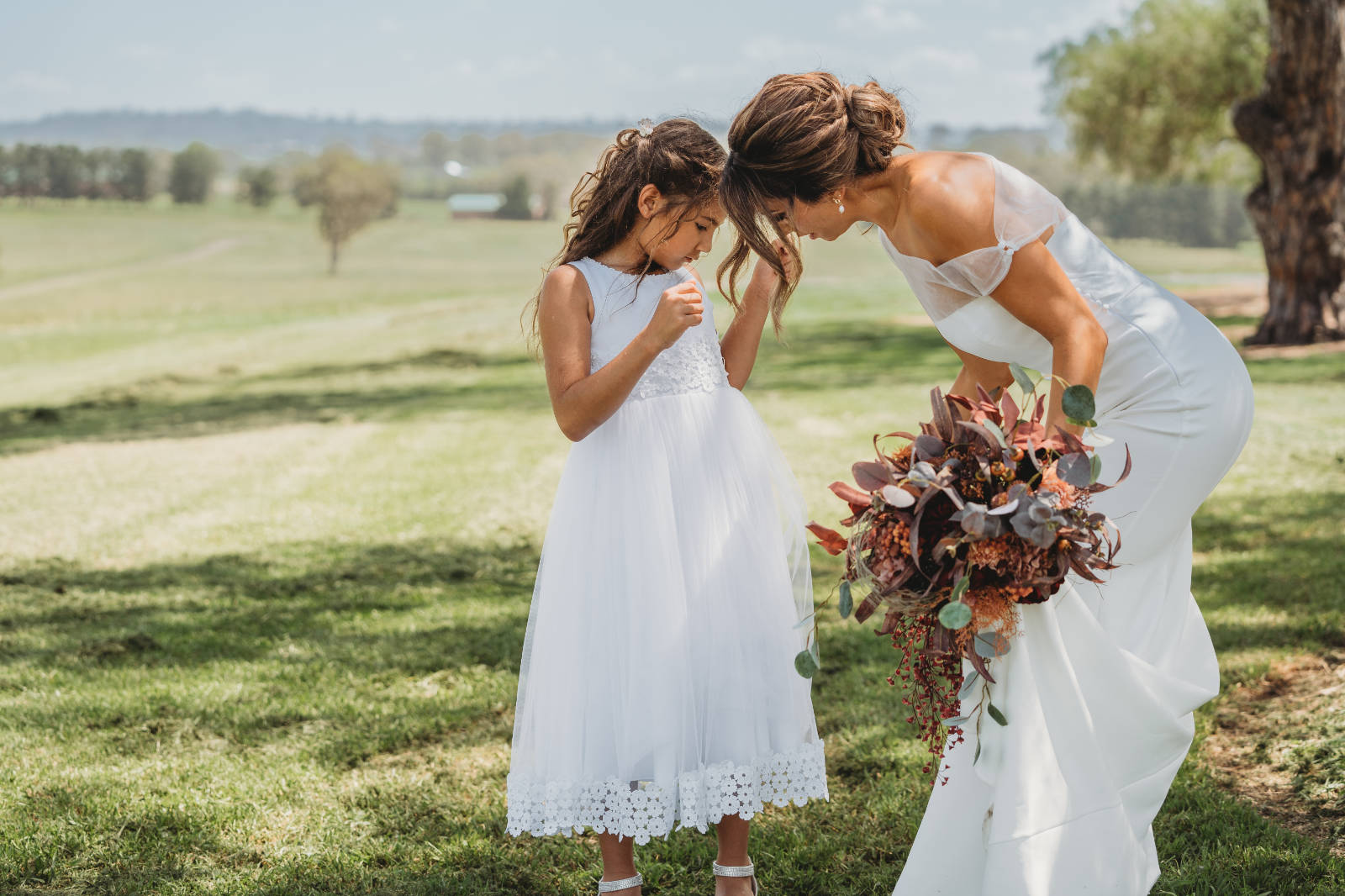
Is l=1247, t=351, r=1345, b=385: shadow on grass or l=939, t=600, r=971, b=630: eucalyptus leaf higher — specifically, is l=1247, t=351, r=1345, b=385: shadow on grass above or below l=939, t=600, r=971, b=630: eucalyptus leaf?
below

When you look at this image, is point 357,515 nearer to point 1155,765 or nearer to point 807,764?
point 807,764

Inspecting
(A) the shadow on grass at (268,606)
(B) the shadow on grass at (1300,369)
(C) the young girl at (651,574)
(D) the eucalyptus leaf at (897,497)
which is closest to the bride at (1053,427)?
(C) the young girl at (651,574)

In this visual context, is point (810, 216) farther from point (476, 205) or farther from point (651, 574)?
point (476, 205)

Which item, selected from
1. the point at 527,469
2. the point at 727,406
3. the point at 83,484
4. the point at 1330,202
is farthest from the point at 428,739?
the point at 1330,202

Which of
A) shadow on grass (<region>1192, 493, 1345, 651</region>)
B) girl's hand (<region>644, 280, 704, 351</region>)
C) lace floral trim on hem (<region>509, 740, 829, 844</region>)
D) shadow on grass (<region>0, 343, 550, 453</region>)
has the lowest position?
shadow on grass (<region>0, 343, 550, 453</region>)

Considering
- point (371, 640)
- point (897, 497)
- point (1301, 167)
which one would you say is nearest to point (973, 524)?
point (897, 497)

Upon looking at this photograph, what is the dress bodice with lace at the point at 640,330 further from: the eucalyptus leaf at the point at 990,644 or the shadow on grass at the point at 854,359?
the shadow on grass at the point at 854,359

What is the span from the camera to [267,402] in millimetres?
16078

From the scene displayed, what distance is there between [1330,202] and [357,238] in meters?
63.5

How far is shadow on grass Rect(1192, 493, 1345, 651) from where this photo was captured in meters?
5.05

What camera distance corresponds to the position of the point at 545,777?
9.31 feet

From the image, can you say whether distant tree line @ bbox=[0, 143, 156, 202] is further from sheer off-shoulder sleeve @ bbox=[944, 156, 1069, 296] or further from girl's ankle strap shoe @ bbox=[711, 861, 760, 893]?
sheer off-shoulder sleeve @ bbox=[944, 156, 1069, 296]

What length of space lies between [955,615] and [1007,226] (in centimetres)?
88

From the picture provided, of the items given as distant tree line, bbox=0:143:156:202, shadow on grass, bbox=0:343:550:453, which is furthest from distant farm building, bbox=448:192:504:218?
shadow on grass, bbox=0:343:550:453
